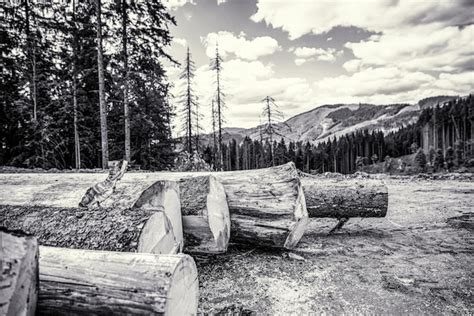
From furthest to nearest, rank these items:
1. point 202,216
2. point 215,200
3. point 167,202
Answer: point 215,200
point 202,216
point 167,202

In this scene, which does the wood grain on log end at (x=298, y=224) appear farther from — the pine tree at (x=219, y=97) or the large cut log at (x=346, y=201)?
the pine tree at (x=219, y=97)

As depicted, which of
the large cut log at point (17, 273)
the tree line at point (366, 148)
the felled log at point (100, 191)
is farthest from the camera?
the tree line at point (366, 148)

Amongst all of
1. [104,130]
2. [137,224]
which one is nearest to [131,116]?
[104,130]

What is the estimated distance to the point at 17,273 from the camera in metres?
1.30

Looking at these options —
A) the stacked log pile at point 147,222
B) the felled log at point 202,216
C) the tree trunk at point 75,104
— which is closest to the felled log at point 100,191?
the stacked log pile at point 147,222

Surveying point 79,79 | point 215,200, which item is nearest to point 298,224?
point 215,200

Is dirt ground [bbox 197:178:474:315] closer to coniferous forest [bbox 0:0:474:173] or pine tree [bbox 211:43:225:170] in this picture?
coniferous forest [bbox 0:0:474:173]

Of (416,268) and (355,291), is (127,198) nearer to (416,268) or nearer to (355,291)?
(355,291)

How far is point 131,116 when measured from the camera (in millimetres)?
14125

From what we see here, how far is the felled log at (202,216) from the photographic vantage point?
10.4ft

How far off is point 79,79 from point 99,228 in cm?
1665

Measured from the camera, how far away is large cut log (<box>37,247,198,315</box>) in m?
1.52

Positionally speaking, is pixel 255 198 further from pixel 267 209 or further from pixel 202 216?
pixel 202 216

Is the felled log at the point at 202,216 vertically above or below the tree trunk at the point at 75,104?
below
